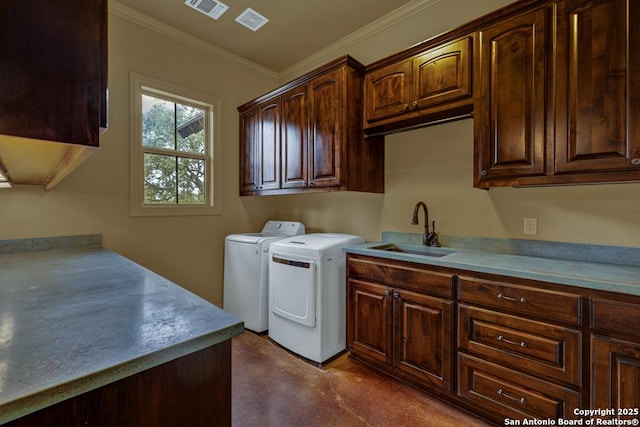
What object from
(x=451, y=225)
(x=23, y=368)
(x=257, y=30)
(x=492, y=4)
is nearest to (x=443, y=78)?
(x=492, y=4)

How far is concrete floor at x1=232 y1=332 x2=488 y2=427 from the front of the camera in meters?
1.75

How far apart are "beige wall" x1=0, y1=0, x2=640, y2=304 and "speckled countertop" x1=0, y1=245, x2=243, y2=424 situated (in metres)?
1.36

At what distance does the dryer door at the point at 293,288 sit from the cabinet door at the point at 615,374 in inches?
65.9

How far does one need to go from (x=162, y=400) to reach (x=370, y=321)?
174cm

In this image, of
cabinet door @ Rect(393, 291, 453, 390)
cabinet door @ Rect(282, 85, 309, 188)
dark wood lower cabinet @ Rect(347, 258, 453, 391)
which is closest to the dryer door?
dark wood lower cabinet @ Rect(347, 258, 453, 391)

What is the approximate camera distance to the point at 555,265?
169 centimetres

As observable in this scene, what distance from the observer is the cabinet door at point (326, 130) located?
252 centimetres

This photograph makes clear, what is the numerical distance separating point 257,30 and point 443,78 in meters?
1.96

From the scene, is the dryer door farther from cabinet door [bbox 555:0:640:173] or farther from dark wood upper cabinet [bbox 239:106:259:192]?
cabinet door [bbox 555:0:640:173]

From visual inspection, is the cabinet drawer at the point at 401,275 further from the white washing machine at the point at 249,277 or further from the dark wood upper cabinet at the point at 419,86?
the dark wood upper cabinet at the point at 419,86

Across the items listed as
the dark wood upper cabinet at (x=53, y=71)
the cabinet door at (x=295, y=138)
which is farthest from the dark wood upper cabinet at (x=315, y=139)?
the dark wood upper cabinet at (x=53, y=71)

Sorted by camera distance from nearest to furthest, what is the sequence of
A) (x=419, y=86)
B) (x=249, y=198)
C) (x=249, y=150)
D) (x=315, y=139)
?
(x=419, y=86) < (x=315, y=139) < (x=249, y=150) < (x=249, y=198)

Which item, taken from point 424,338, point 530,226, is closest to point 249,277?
point 424,338

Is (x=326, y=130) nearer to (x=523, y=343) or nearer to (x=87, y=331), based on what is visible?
(x=523, y=343)
